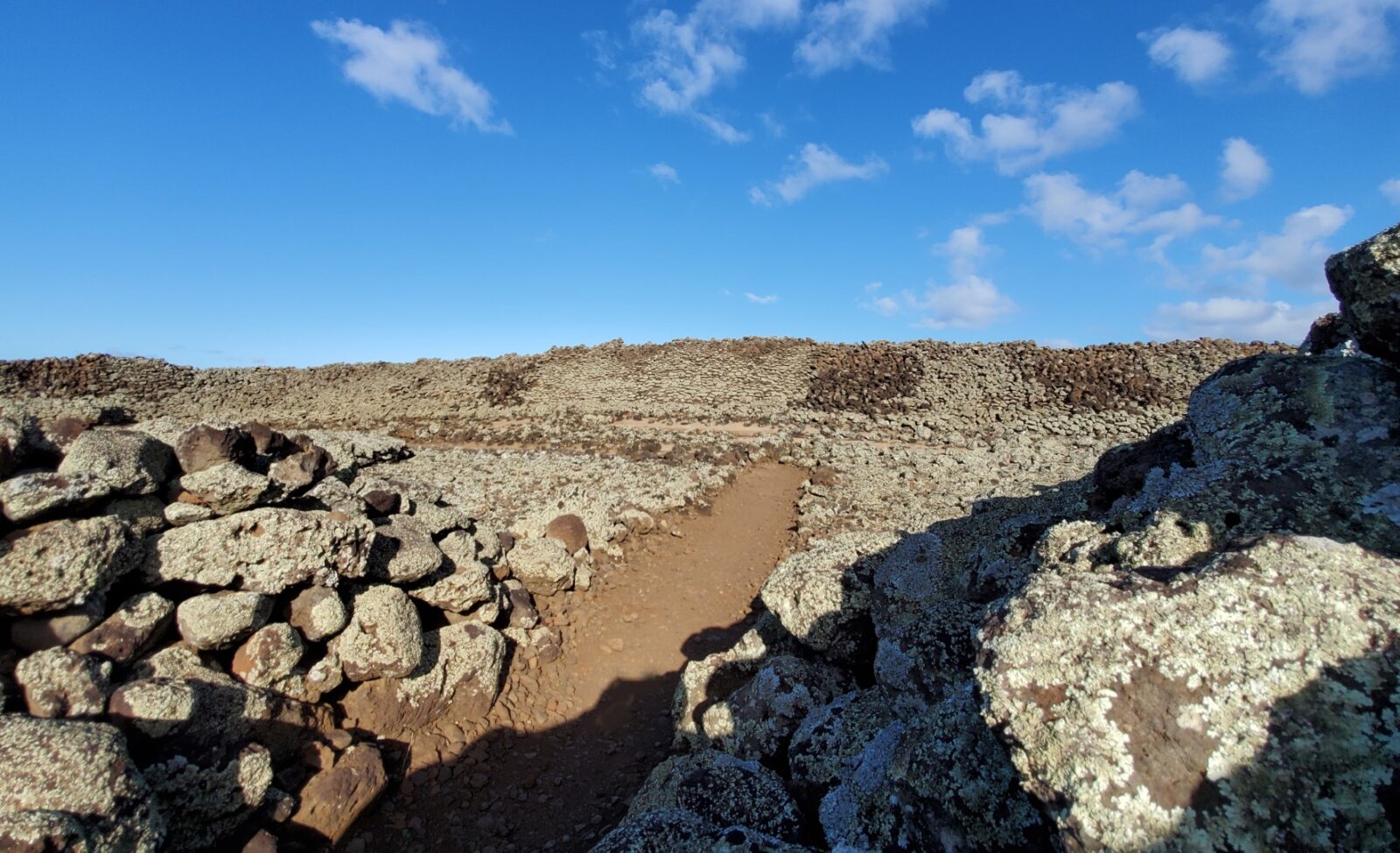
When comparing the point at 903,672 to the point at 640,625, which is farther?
the point at 640,625

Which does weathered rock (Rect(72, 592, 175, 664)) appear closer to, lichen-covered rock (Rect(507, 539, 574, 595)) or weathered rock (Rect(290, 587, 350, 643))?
weathered rock (Rect(290, 587, 350, 643))

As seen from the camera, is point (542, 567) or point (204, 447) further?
point (542, 567)

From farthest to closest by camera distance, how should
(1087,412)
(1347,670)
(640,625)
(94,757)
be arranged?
(1087,412)
(640,625)
(94,757)
(1347,670)

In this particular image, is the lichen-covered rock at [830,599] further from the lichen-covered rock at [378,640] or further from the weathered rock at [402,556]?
the weathered rock at [402,556]

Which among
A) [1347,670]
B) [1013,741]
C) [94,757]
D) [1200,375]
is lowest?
[94,757]

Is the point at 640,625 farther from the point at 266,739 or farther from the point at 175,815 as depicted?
the point at 175,815

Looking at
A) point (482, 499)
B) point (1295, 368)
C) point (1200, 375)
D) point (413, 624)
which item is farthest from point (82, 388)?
point (1200, 375)

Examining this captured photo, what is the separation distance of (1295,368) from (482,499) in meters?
11.8

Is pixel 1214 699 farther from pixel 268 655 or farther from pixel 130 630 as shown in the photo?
pixel 130 630

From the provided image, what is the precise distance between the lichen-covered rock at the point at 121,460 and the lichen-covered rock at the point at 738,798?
5.52m

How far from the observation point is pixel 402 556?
7082 mm

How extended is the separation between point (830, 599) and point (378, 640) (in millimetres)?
4465

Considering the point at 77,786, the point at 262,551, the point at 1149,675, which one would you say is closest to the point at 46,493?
the point at 262,551

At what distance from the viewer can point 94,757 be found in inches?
153
